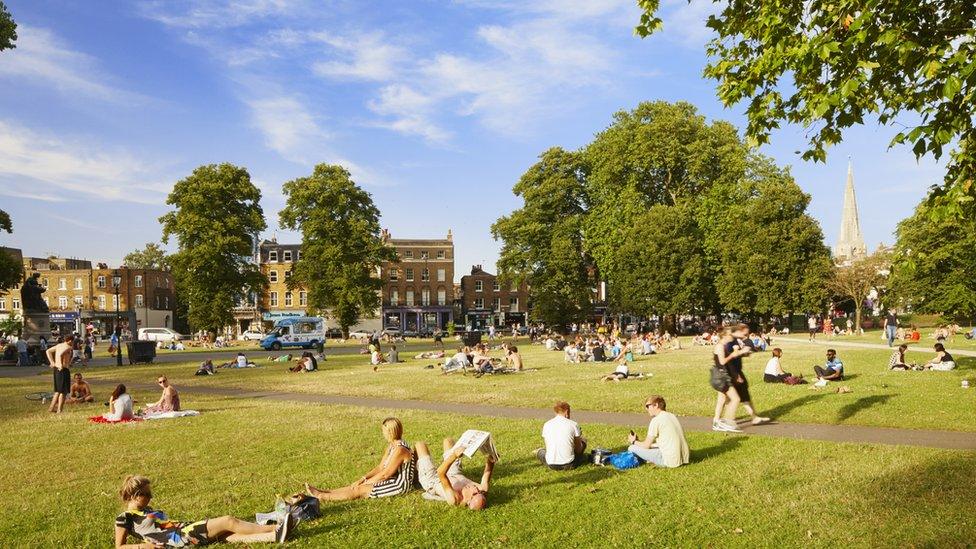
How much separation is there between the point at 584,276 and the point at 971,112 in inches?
2008

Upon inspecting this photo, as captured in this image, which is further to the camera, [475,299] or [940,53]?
[475,299]

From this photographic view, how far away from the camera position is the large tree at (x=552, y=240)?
5684 centimetres

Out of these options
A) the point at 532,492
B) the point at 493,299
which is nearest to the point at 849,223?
the point at 493,299

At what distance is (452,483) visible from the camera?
7969 mm

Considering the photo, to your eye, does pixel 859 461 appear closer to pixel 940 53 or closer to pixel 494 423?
pixel 940 53

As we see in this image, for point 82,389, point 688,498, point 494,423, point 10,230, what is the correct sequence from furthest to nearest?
point 10,230 < point 82,389 < point 494,423 < point 688,498

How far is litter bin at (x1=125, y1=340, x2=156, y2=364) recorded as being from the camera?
34625 mm

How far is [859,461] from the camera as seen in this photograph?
9.31 metres

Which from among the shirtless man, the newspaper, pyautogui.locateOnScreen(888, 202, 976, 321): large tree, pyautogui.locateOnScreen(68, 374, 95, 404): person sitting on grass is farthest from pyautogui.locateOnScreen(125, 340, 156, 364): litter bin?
pyautogui.locateOnScreen(888, 202, 976, 321): large tree

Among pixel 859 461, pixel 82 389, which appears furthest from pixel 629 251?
pixel 859 461

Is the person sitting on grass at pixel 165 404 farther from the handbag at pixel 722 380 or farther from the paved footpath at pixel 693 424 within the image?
the handbag at pixel 722 380

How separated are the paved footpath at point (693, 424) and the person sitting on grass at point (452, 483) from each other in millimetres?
5372

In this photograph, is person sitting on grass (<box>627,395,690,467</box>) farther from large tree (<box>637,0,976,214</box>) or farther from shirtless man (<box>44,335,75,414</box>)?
shirtless man (<box>44,335,75,414</box>)

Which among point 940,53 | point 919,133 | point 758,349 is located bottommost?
point 758,349
